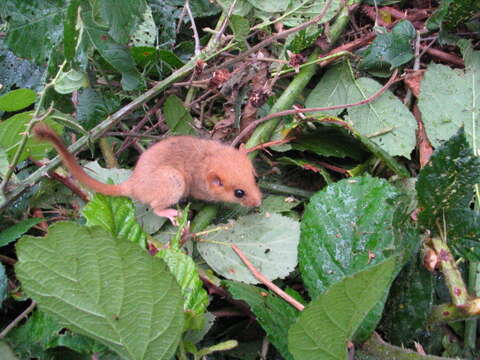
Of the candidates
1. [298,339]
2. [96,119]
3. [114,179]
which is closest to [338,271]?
[298,339]

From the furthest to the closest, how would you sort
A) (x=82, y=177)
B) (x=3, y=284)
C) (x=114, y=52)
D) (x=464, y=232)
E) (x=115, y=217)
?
(x=114, y=52)
(x=82, y=177)
(x=115, y=217)
(x=3, y=284)
(x=464, y=232)

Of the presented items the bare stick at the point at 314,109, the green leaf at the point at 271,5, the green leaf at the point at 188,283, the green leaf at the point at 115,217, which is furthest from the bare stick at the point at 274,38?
the green leaf at the point at 188,283

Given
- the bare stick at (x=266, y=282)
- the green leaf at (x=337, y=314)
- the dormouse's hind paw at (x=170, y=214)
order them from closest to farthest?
1. the green leaf at (x=337, y=314)
2. the bare stick at (x=266, y=282)
3. the dormouse's hind paw at (x=170, y=214)

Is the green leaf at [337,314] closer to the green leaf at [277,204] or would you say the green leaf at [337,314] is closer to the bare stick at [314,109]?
the green leaf at [277,204]

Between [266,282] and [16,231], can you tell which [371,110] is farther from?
[16,231]

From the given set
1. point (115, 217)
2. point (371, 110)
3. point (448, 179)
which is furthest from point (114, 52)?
point (448, 179)

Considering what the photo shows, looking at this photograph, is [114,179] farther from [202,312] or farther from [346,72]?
[346,72]
